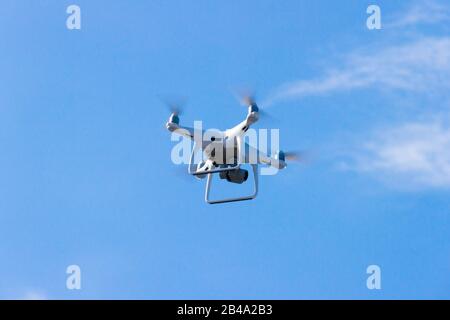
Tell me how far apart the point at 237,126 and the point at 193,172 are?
423 centimetres

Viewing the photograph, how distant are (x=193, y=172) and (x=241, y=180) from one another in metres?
3.18

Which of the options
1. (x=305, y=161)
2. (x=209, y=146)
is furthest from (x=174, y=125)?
(x=305, y=161)
